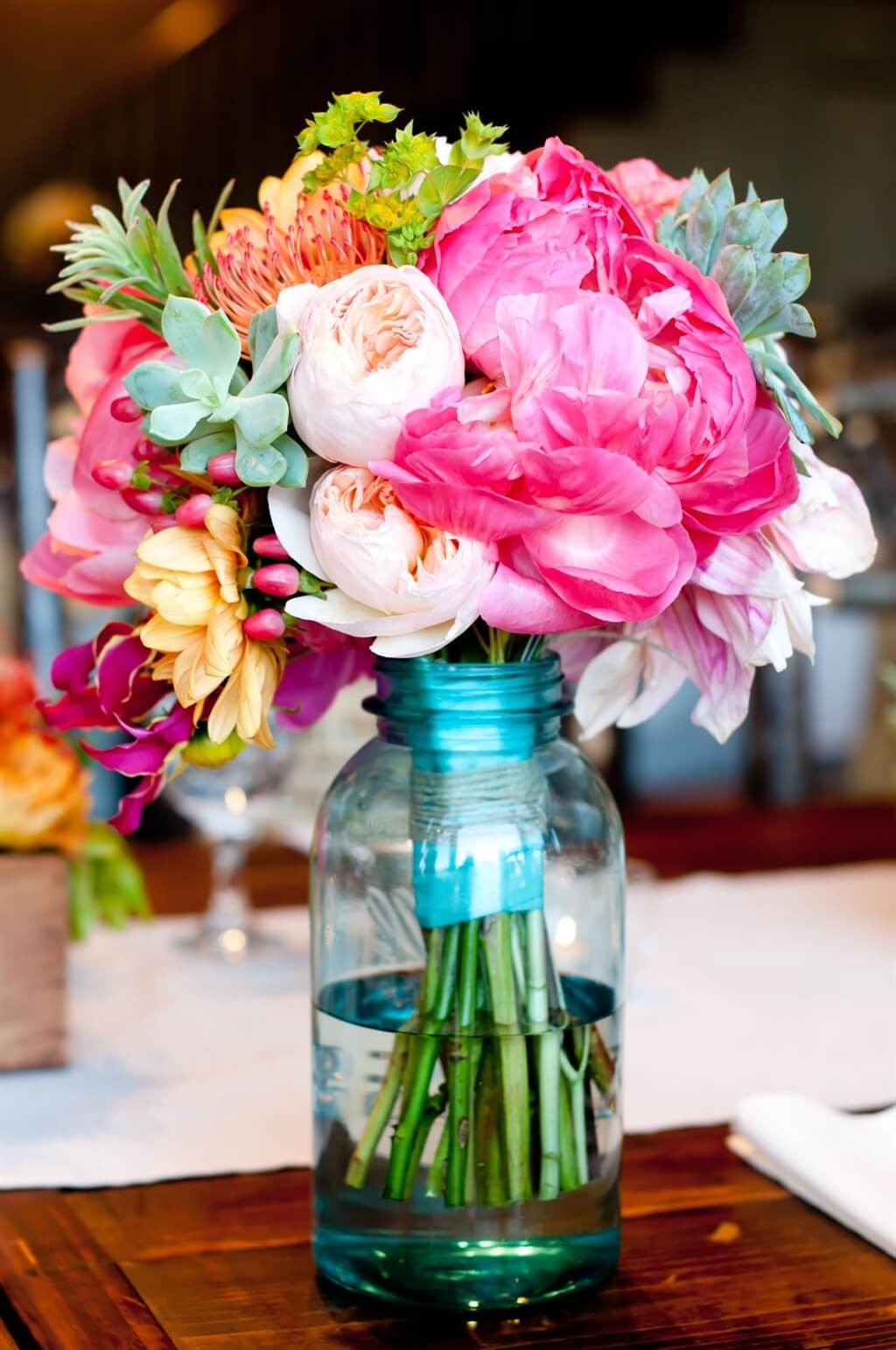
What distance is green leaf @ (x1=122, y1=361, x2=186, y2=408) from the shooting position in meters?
0.50

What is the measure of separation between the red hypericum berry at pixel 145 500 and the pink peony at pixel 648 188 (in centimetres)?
21

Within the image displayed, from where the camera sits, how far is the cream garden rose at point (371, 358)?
0.50m

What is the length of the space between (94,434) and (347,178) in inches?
5.3

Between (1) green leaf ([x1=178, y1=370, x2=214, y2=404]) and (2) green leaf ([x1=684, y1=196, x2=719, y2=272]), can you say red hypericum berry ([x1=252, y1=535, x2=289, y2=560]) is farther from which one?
(2) green leaf ([x1=684, y1=196, x2=719, y2=272])

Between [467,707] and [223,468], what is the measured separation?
124 mm

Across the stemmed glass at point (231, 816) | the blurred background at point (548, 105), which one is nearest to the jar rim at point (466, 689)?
the stemmed glass at point (231, 816)

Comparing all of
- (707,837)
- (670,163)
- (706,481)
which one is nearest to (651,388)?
(706,481)

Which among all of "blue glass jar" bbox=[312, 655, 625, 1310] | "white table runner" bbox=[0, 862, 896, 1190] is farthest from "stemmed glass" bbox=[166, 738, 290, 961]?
"blue glass jar" bbox=[312, 655, 625, 1310]

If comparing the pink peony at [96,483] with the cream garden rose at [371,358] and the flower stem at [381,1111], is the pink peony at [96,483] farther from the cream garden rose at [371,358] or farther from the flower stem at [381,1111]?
the flower stem at [381,1111]

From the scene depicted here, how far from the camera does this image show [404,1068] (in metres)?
0.58

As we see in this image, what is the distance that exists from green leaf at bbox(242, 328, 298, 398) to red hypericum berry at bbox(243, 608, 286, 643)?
0.23 ft

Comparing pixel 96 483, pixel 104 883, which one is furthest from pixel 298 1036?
pixel 96 483

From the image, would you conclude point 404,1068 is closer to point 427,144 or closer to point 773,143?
point 427,144

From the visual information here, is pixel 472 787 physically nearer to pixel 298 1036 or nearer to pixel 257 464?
pixel 257 464
